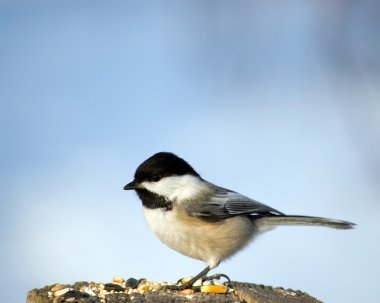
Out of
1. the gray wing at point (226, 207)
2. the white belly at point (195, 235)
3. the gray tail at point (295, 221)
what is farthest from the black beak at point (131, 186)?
the gray tail at point (295, 221)

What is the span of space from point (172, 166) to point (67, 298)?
1182 millimetres

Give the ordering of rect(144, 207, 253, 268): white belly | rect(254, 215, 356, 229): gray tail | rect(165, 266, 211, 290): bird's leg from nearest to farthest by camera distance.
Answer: rect(165, 266, 211, 290): bird's leg, rect(144, 207, 253, 268): white belly, rect(254, 215, 356, 229): gray tail

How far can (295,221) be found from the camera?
123 inches

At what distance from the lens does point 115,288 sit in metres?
2.18

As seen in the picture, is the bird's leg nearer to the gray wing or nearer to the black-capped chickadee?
the black-capped chickadee

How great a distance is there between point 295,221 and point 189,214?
60 cm

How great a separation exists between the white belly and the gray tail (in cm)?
23

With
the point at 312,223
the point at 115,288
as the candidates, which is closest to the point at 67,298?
the point at 115,288

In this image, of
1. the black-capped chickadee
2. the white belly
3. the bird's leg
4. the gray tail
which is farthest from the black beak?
the gray tail

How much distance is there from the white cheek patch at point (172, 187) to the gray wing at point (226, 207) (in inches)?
3.0

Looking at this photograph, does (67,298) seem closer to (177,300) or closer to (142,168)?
(177,300)

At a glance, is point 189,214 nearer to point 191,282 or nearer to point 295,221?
point 191,282

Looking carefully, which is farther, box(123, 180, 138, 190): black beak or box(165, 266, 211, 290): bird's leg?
box(123, 180, 138, 190): black beak

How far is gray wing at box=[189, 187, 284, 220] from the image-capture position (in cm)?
294
